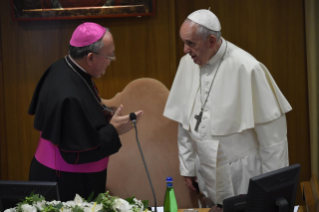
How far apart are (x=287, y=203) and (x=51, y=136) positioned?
4.95 ft

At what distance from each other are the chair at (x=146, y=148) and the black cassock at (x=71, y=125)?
28.3 inches

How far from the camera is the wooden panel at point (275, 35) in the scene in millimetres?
3723

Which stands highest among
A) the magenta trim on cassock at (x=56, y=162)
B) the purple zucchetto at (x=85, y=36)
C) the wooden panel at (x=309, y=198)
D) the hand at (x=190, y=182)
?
the purple zucchetto at (x=85, y=36)

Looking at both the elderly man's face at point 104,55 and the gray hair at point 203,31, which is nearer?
the elderly man's face at point 104,55

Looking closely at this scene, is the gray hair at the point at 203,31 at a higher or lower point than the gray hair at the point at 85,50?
higher

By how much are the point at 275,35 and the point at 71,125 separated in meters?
2.25

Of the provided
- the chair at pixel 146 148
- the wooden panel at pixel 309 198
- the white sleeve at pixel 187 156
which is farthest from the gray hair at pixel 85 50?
the wooden panel at pixel 309 198

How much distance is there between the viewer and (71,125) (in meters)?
2.53

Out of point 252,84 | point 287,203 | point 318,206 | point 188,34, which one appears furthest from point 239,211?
point 188,34

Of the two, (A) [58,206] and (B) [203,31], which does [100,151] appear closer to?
(A) [58,206]

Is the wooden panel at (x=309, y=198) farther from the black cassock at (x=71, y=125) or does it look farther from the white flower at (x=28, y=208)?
the white flower at (x=28, y=208)

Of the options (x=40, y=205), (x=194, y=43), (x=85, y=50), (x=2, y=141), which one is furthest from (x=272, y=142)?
(x=2, y=141)

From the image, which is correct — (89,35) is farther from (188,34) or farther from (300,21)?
(300,21)

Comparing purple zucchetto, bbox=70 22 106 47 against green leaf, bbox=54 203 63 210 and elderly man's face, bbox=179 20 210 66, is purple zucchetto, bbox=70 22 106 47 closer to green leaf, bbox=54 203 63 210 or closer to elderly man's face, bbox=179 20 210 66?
elderly man's face, bbox=179 20 210 66
